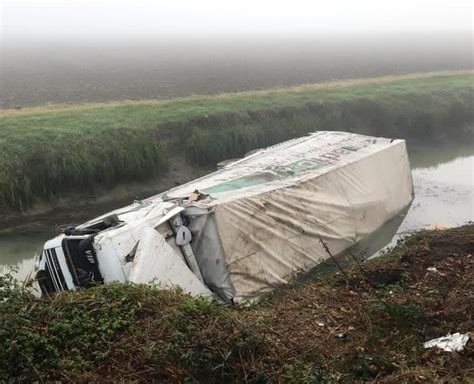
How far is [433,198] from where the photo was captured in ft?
43.9

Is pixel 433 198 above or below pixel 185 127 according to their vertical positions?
below

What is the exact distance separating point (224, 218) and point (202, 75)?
2245cm

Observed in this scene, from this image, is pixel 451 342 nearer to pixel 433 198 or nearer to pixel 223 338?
pixel 223 338

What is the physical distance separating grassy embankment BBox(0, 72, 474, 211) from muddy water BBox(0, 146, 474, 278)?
44.2 inches

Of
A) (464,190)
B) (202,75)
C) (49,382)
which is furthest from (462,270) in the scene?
(202,75)

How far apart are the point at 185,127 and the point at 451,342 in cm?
1081

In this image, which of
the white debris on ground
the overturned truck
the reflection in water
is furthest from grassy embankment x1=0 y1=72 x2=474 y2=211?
the white debris on ground

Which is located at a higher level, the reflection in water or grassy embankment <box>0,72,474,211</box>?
grassy embankment <box>0,72,474,211</box>

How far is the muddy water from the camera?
10.5m

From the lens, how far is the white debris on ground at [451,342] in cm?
491

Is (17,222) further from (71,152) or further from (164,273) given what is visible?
(164,273)

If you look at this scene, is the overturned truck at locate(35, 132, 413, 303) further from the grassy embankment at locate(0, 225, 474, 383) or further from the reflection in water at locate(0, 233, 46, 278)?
the reflection in water at locate(0, 233, 46, 278)

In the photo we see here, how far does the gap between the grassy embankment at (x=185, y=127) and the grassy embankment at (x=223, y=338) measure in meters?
7.00

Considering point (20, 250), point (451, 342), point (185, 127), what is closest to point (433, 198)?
point (185, 127)
